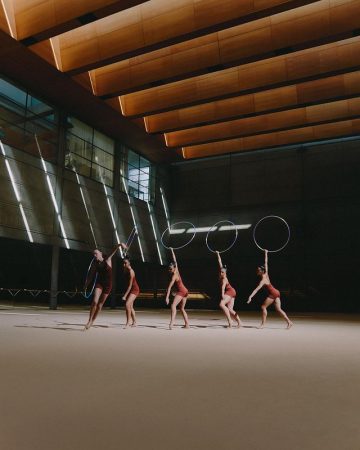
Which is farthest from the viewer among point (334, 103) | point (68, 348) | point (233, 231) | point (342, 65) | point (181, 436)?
point (233, 231)

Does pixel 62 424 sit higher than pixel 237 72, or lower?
lower

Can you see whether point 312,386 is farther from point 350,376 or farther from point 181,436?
point 181,436

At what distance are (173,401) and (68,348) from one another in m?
3.67

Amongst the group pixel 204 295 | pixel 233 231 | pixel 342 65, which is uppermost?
pixel 342 65

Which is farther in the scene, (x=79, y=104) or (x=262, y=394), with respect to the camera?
(x=79, y=104)

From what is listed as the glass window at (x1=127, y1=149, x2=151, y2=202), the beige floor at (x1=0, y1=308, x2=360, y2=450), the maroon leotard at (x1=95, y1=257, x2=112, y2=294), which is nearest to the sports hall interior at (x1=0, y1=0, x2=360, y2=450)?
the beige floor at (x1=0, y1=308, x2=360, y2=450)

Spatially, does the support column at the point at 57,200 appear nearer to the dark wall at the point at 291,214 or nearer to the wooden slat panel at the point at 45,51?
the wooden slat panel at the point at 45,51

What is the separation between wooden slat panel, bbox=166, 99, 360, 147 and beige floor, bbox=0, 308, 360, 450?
1643 cm

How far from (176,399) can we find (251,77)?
16209mm

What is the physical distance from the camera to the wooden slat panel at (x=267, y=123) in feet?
66.4

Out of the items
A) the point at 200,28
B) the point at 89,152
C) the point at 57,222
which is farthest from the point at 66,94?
the point at 200,28

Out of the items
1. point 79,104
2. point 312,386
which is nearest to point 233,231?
point 79,104

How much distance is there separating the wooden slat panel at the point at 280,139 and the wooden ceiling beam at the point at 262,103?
486cm

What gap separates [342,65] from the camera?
15961 mm
